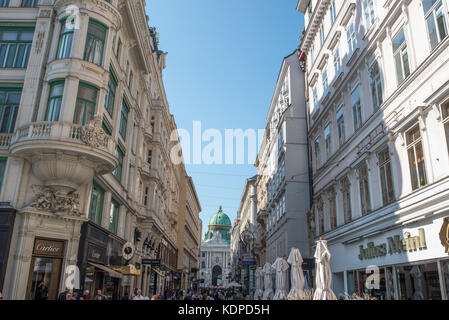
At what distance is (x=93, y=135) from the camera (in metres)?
18.8

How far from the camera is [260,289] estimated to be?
35031 mm

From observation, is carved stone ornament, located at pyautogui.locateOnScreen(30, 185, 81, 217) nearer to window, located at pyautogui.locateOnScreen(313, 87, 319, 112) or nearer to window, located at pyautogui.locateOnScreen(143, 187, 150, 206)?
window, located at pyautogui.locateOnScreen(143, 187, 150, 206)

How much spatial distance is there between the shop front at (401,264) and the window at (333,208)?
3194mm

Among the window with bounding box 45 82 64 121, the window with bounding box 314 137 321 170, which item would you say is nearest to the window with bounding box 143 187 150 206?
the window with bounding box 314 137 321 170

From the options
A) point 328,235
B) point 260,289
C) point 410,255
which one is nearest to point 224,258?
point 260,289

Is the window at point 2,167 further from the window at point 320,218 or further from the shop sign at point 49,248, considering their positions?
the window at point 320,218

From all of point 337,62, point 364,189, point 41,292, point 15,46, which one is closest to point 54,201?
point 41,292

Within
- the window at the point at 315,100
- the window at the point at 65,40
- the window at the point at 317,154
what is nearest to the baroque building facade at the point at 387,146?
the window at the point at 317,154

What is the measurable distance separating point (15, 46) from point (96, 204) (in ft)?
32.7

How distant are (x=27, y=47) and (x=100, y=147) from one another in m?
7.64

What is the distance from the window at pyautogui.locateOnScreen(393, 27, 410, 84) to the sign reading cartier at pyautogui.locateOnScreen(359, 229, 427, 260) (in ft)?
21.3

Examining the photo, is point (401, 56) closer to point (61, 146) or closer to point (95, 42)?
point (61, 146)

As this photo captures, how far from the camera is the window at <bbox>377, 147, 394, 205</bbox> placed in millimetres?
16609
